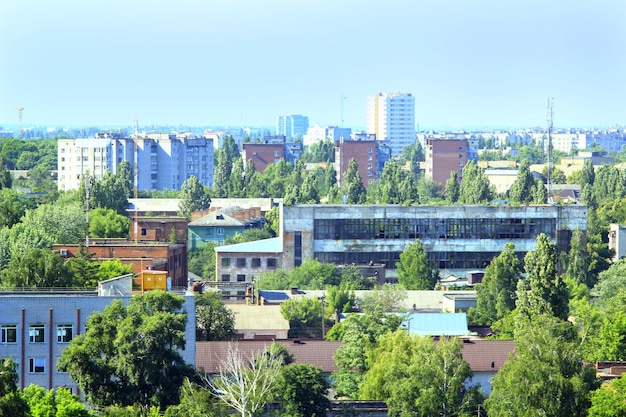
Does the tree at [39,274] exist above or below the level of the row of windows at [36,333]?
above

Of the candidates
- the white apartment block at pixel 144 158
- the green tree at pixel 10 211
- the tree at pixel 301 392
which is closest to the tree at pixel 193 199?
the green tree at pixel 10 211

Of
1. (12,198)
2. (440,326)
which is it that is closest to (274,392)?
(440,326)

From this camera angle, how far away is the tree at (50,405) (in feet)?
107

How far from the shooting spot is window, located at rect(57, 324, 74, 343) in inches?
1539

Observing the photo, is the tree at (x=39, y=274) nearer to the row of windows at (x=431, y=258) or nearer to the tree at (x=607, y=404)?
the tree at (x=607, y=404)

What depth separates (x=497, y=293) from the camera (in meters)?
57.1

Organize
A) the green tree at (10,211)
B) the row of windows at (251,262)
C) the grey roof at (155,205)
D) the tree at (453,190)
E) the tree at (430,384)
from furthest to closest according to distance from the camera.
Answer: the tree at (453,190) < the grey roof at (155,205) < the row of windows at (251,262) < the green tree at (10,211) < the tree at (430,384)

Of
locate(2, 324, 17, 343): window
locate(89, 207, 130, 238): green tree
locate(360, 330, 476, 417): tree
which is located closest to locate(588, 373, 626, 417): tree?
locate(360, 330, 476, 417): tree

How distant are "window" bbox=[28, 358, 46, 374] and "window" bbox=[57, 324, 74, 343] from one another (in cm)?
69

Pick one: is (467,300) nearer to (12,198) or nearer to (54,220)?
(54,220)

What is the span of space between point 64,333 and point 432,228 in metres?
42.6

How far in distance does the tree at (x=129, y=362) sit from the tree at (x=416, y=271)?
3551 cm

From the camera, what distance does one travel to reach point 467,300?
60250 millimetres

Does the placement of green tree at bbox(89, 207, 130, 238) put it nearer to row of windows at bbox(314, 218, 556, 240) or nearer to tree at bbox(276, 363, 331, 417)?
row of windows at bbox(314, 218, 556, 240)
